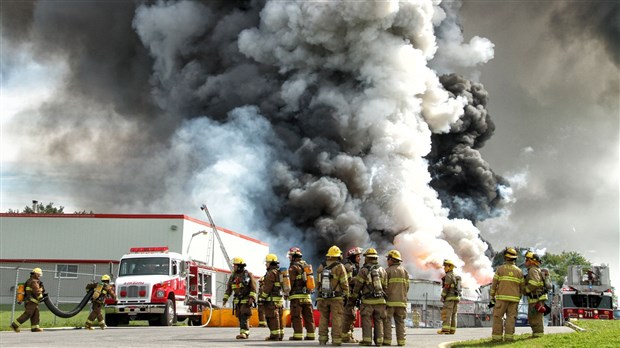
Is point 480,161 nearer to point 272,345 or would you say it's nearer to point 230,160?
point 230,160

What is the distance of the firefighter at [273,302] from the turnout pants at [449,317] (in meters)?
6.05

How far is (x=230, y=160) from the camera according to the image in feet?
177

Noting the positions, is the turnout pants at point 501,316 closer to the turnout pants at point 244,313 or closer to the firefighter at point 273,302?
the firefighter at point 273,302

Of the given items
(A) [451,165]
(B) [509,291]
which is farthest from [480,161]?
(B) [509,291]

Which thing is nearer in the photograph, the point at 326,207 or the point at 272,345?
the point at 272,345

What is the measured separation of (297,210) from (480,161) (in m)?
17.1

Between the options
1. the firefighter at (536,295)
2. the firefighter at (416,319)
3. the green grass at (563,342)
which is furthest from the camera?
the firefighter at (416,319)

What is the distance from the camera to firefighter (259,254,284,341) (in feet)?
60.1

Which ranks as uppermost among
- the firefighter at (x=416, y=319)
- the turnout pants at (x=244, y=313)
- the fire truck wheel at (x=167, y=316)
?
the turnout pants at (x=244, y=313)

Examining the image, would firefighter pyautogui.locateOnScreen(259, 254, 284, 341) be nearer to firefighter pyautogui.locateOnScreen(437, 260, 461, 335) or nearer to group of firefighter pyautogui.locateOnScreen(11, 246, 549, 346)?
group of firefighter pyautogui.locateOnScreen(11, 246, 549, 346)

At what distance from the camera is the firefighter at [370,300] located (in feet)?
53.6

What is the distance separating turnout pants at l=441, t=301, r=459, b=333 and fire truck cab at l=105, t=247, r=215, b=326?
9625 millimetres

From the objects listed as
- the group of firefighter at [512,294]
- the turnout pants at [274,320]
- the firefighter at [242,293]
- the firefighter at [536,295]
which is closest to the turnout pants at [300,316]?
the turnout pants at [274,320]

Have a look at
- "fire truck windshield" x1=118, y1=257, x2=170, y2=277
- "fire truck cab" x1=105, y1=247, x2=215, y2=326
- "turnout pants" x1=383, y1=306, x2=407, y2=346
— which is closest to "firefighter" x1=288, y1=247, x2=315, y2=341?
"turnout pants" x1=383, y1=306, x2=407, y2=346
